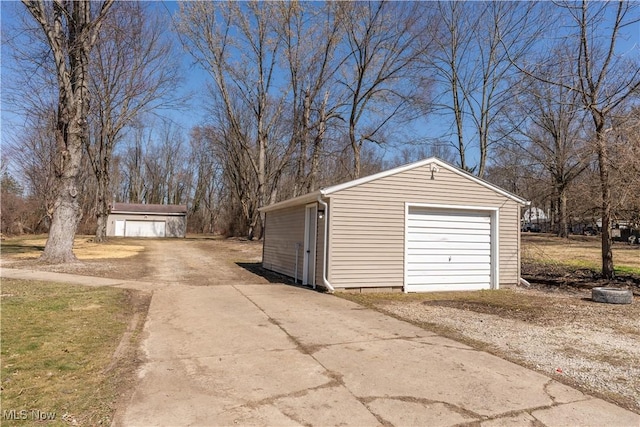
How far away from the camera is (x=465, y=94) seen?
2289cm

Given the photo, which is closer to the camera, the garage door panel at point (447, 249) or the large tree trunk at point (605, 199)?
the garage door panel at point (447, 249)

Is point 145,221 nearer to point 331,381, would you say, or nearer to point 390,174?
point 390,174

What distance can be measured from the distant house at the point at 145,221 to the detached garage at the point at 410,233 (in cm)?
3718

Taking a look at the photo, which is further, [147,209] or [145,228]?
[147,209]

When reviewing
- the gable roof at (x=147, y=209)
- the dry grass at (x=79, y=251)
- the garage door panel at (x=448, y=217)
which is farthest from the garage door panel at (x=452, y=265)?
the gable roof at (x=147, y=209)

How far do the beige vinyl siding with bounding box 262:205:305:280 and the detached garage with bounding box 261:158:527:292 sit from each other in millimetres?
92

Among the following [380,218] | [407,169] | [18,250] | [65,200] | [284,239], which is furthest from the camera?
[18,250]

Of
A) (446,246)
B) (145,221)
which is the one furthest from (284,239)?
(145,221)

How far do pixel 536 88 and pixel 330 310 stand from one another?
13168mm

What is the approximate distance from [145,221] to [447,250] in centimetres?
4102

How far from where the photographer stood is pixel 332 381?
149 inches

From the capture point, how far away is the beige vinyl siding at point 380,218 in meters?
9.76

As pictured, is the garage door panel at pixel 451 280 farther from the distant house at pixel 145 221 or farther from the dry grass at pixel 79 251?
the distant house at pixel 145 221

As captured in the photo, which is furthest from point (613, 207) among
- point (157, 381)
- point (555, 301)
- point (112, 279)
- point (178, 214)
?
point (178, 214)
